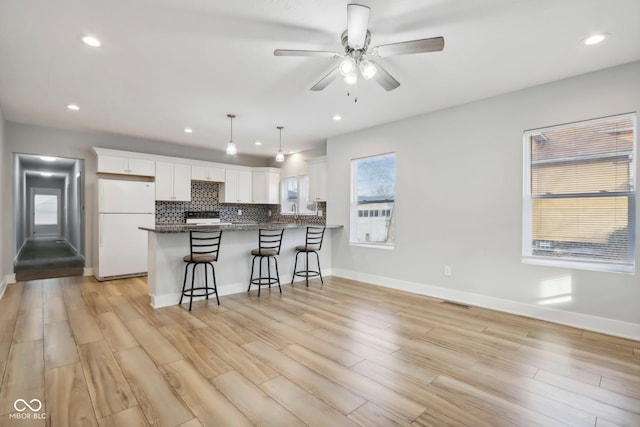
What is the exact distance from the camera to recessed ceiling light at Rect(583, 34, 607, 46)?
247 cm

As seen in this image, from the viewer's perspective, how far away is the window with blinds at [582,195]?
9.84 feet

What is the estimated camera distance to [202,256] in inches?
150

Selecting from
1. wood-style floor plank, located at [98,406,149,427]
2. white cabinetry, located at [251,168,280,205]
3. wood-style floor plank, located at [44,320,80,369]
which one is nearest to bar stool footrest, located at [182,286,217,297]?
wood-style floor plank, located at [44,320,80,369]

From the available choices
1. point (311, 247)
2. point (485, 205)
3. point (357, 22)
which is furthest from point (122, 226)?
point (485, 205)

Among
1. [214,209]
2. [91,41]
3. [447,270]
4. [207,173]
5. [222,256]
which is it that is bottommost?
[447,270]

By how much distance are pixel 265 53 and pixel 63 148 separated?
4.60 metres

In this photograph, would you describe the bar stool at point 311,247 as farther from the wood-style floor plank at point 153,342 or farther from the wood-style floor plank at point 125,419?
the wood-style floor plank at point 125,419

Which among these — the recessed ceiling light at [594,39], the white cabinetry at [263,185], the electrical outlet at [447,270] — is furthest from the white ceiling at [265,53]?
the white cabinetry at [263,185]

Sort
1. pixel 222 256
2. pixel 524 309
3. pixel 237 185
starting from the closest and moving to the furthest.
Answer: pixel 524 309
pixel 222 256
pixel 237 185

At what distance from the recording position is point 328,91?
144 inches

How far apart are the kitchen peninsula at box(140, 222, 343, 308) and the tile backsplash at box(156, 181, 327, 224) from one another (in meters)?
1.60

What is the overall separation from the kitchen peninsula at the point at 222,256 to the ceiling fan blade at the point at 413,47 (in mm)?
2743

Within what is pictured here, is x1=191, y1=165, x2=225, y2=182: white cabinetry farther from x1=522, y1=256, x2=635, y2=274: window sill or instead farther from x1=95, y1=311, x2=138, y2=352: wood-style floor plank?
x1=522, y1=256, x2=635, y2=274: window sill

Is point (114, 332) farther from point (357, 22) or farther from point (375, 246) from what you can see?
point (375, 246)
